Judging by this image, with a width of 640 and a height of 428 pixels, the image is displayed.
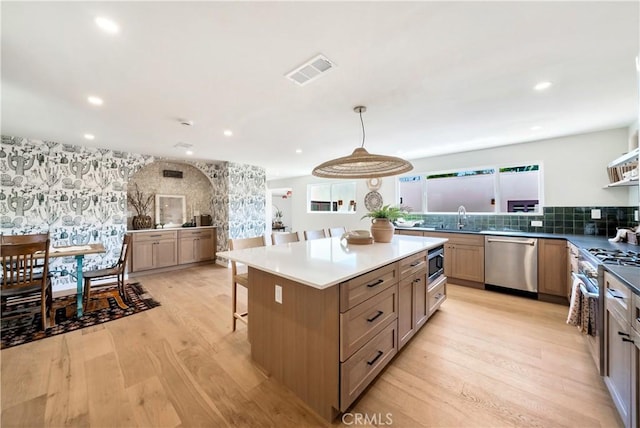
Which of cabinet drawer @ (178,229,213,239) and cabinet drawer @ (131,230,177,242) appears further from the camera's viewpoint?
cabinet drawer @ (178,229,213,239)

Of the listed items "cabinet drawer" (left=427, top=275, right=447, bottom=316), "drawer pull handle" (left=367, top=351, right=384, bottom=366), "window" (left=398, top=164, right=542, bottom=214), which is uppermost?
"window" (left=398, top=164, right=542, bottom=214)

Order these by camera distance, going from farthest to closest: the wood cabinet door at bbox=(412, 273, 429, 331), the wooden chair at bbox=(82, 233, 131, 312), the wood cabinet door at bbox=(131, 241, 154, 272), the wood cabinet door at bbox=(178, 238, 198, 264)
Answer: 1. the wood cabinet door at bbox=(178, 238, 198, 264)
2. the wood cabinet door at bbox=(131, 241, 154, 272)
3. the wooden chair at bbox=(82, 233, 131, 312)
4. the wood cabinet door at bbox=(412, 273, 429, 331)

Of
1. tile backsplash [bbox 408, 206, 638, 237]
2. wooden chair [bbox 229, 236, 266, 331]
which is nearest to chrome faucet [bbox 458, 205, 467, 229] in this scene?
tile backsplash [bbox 408, 206, 638, 237]

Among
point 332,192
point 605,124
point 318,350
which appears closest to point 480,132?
point 605,124

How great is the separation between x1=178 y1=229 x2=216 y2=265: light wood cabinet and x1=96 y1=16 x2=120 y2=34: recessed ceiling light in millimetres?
4407

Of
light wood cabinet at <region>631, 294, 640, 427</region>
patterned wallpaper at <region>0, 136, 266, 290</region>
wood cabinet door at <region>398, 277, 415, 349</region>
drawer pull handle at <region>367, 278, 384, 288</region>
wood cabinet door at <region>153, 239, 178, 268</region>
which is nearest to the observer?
light wood cabinet at <region>631, 294, 640, 427</region>

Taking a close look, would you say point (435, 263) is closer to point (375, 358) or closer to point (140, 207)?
point (375, 358)

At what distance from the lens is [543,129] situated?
10.8ft

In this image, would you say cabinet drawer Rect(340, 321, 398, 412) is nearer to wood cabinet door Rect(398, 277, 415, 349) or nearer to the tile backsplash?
wood cabinet door Rect(398, 277, 415, 349)

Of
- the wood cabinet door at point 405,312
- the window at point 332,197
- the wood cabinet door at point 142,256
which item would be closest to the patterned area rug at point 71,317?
the wood cabinet door at point 142,256

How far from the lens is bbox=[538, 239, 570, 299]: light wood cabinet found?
3166 millimetres

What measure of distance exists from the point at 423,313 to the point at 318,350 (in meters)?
1.46

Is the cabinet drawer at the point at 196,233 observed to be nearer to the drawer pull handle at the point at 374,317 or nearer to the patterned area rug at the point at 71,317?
the patterned area rug at the point at 71,317

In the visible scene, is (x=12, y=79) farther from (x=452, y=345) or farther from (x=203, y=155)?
(x=452, y=345)
